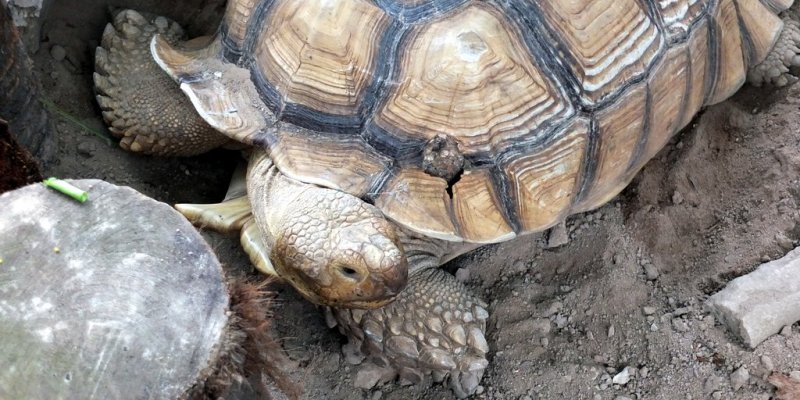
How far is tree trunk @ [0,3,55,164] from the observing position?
2078 mm

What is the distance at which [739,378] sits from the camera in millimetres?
2473

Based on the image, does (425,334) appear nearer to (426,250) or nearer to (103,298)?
(426,250)

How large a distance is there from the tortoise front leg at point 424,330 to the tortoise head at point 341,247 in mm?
346

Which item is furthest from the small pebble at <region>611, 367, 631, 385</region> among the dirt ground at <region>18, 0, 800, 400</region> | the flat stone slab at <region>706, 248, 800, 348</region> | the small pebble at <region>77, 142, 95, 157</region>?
the small pebble at <region>77, 142, 95, 157</region>

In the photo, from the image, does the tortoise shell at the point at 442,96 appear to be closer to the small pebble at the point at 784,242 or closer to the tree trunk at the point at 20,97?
the tree trunk at the point at 20,97

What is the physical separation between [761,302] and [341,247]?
1572mm

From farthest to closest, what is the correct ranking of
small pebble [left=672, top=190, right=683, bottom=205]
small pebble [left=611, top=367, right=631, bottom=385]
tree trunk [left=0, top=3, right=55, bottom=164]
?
small pebble [left=672, top=190, right=683, bottom=205] < small pebble [left=611, top=367, right=631, bottom=385] < tree trunk [left=0, top=3, right=55, bottom=164]

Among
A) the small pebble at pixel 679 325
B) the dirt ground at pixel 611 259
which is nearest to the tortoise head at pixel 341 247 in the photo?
the dirt ground at pixel 611 259

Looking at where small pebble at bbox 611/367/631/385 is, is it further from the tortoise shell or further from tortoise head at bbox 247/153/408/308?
tortoise head at bbox 247/153/408/308

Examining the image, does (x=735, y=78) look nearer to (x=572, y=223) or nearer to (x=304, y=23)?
(x=572, y=223)

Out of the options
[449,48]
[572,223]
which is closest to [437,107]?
[449,48]

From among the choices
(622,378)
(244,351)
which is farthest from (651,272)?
(244,351)

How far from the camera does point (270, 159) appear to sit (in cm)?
237

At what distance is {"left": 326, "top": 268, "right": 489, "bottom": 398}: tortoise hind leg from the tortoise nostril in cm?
38
